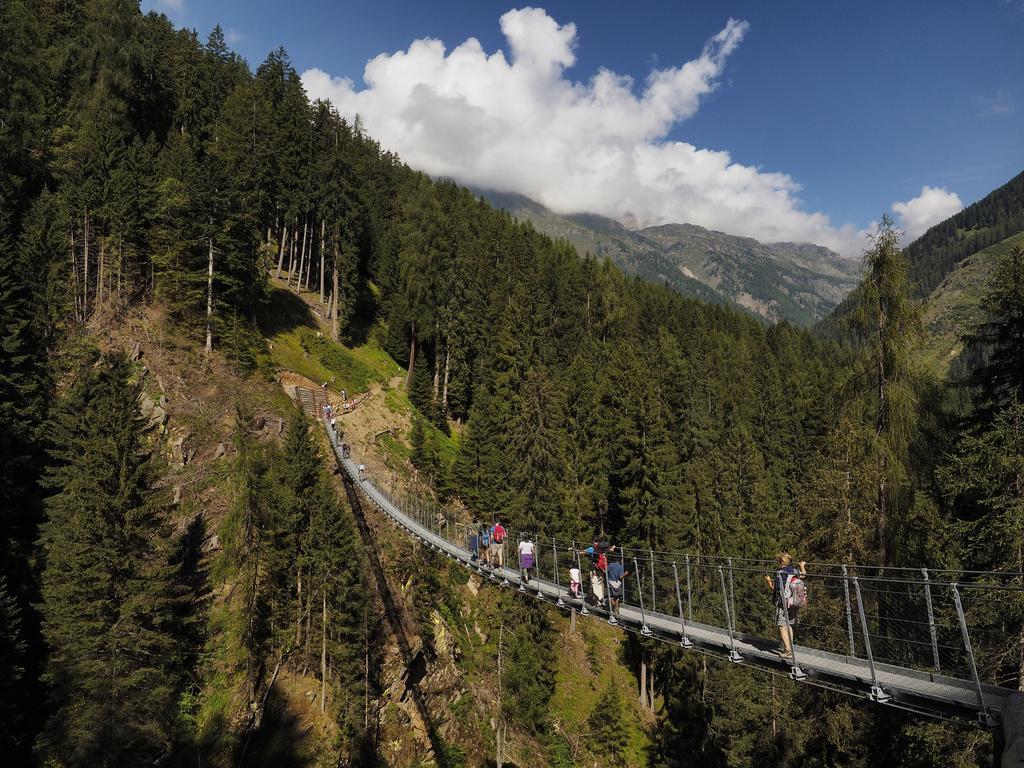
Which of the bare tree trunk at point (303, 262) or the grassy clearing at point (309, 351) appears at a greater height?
the bare tree trunk at point (303, 262)

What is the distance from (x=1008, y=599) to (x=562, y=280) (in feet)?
150

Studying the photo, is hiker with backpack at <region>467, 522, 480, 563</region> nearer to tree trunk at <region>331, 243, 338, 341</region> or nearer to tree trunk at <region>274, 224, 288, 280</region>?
tree trunk at <region>331, 243, 338, 341</region>

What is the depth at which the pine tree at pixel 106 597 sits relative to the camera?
1700 centimetres

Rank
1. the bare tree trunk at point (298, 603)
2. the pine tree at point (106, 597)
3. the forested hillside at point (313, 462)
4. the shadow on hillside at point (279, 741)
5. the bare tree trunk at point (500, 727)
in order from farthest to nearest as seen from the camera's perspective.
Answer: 1. the bare tree trunk at point (500, 727)
2. the bare tree trunk at point (298, 603)
3. the shadow on hillside at point (279, 741)
4. the pine tree at point (106, 597)
5. the forested hillside at point (313, 462)

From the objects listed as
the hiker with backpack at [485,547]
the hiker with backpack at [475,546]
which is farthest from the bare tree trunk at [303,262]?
the hiker with backpack at [485,547]

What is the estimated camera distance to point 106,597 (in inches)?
709

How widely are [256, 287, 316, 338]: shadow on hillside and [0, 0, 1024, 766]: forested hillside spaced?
0.62 m

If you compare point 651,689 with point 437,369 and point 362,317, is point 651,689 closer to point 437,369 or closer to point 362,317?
point 437,369

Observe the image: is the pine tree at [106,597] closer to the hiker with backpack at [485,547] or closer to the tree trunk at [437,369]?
the hiker with backpack at [485,547]

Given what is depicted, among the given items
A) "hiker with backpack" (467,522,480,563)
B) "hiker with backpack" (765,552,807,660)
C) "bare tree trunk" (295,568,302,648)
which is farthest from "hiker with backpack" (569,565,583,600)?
"bare tree trunk" (295,568,302,648)

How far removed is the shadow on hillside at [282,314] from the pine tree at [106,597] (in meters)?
15.4

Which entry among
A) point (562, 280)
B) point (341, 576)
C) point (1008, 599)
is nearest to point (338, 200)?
point (562, 280)

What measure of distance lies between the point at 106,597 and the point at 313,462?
8.66 meters

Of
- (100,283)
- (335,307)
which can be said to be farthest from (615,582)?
(335,307)
